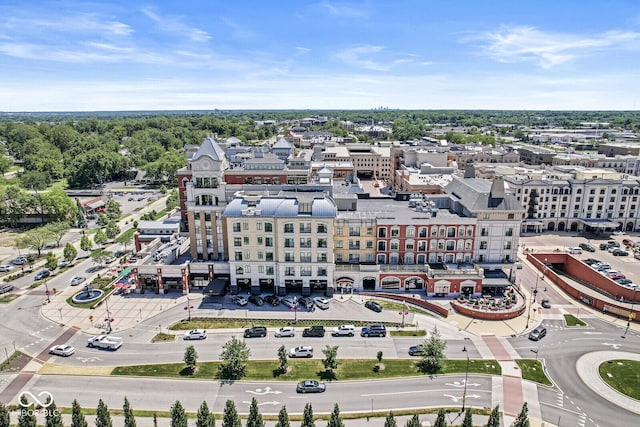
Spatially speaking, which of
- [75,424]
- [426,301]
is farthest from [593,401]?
[75,424]

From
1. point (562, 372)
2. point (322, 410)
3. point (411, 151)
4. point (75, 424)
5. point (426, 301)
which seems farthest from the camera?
point (411, 151)

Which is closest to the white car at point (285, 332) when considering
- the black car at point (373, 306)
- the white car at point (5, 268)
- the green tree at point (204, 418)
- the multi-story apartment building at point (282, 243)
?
the multi-story apartment building at point (282, 243)

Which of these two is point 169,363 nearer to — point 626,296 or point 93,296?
point 93,296

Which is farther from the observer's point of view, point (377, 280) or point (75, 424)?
point (377, 280)

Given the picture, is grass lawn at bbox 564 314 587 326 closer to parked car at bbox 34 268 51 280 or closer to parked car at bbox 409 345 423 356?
parked car at bbox 409 345 423 356

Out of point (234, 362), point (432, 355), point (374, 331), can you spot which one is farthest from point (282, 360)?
point (432, 355)
